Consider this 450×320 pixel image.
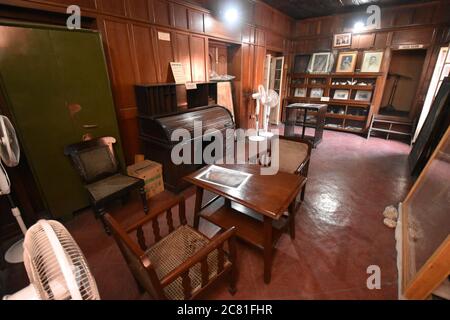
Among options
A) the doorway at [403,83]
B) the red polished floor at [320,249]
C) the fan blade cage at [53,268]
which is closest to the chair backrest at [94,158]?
the red polished floor at [320,249]

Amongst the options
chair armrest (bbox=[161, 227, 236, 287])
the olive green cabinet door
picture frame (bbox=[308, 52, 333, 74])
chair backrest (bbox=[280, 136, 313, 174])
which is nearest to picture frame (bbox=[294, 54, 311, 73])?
picture frame (bbox=[308, 52, 333, 74])

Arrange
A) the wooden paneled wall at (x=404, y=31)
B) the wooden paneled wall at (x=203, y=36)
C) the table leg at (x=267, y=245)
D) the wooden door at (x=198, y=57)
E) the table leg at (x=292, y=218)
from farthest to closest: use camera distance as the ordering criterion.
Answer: the wooden paneled wall at (x=404, y=31)
the wooden door at (x=198, y=57)
the wooden paneled wall at (x=203, y=36)
the table leg at (x=292, y=218)
the table leg at (x=267, y=245)

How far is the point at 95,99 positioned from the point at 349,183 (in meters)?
3.43

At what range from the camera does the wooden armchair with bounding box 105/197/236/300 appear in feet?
3.22

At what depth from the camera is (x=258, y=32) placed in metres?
4.53

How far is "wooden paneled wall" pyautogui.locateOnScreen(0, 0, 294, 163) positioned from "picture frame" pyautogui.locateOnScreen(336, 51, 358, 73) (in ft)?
8.92

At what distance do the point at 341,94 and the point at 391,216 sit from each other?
4164 millimetres

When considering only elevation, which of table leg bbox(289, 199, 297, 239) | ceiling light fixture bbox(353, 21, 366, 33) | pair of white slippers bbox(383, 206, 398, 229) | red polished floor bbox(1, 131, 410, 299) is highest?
ceiling light fixture bbox(353, 21, 366, 33)

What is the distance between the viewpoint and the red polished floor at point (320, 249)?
152 cm

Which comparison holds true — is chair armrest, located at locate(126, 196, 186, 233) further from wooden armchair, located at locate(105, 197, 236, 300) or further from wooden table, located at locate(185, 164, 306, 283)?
wooden table, located at locate(185, 164, 306, 283)

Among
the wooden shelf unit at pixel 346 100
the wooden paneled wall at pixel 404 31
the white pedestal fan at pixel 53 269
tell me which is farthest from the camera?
the wooden shelf unit at pixel 346 100

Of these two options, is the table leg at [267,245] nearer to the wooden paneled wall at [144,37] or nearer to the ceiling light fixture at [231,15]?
the wooden paneled wall at [144,37]

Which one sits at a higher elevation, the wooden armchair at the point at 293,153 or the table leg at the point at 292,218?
the wooden armchair at the point at 293,153

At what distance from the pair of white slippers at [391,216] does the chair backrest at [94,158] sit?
3.00 meters
